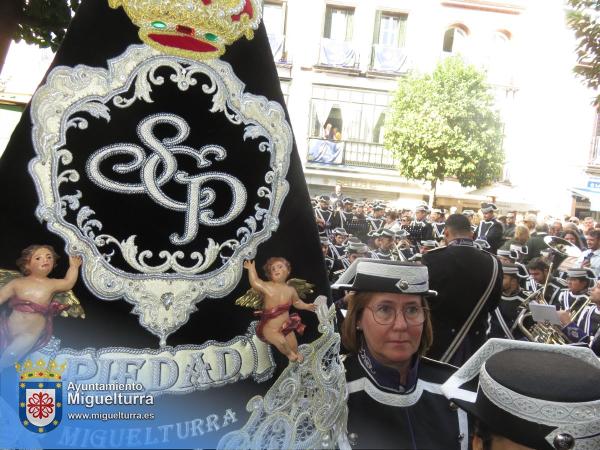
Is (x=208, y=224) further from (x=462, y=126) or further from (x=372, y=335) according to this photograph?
(x=462, y=126)

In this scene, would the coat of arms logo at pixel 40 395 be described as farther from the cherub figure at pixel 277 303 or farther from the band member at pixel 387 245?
the band member at pixel 387 245

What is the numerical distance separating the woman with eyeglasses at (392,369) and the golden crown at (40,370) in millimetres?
1048

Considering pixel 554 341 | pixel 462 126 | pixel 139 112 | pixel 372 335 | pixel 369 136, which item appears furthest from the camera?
pixel 369 136

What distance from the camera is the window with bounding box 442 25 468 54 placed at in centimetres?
1947

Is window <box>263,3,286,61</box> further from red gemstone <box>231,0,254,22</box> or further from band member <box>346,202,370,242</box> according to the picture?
red gemstone <box>231,0,254,22</box>

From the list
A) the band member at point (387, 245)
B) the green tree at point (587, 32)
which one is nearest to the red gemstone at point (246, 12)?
the green tree at point (587, 32)

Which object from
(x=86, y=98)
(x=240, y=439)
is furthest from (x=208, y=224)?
(x=240, y=439)

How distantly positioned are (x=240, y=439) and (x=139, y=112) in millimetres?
943

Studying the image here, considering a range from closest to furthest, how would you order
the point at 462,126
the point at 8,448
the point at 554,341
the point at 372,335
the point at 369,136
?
1. the point at 8,448
2. the point at 372,335
3. the point at 554,341
4. the point at 462,126
5. the point at 369,136

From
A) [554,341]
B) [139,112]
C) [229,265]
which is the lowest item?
[554,341]

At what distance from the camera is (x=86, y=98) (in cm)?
153

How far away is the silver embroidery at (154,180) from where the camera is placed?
1.50 meters

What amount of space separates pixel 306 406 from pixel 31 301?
802mm

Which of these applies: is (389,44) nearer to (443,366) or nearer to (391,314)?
(443,366)
